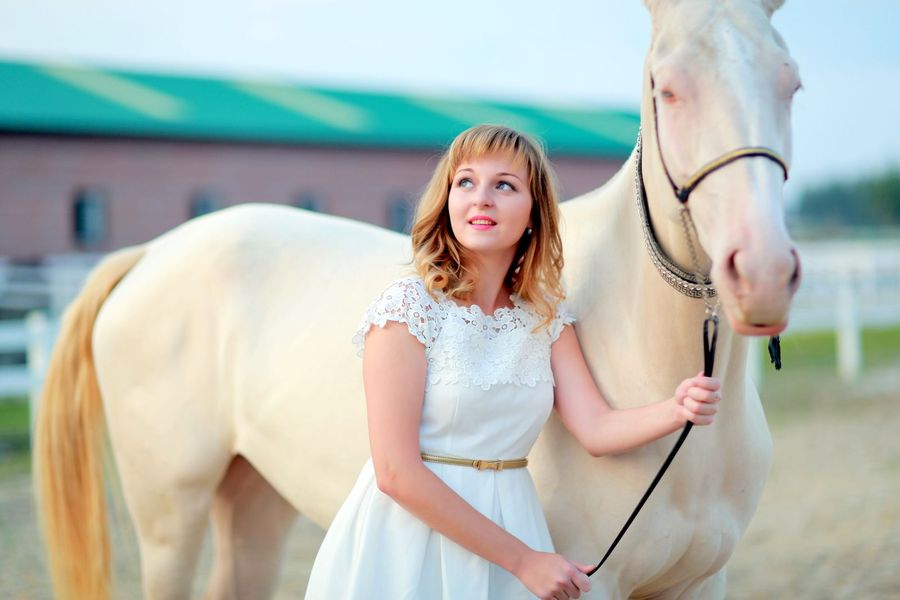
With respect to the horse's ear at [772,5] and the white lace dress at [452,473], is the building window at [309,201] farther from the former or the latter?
the horse's ear at [772,5]

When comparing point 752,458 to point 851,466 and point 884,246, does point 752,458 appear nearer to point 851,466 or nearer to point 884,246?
point 851,466

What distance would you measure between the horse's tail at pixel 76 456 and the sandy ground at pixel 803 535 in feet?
0.54

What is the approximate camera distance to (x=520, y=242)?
214cm

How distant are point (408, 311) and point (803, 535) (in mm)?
4405

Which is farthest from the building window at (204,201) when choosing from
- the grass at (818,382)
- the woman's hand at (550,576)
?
the woman's hand at (550,576)

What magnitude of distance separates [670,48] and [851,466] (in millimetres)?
6269

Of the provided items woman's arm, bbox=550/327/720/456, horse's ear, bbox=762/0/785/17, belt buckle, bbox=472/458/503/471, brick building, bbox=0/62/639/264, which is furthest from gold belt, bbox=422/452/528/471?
brick building, bbox=0/62/639/264

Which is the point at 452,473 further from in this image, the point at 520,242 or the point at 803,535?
the point at 803,535

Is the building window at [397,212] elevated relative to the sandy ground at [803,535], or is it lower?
lower

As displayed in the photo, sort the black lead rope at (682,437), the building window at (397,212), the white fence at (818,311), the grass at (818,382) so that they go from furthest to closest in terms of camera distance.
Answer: the building window at (397,212) < the grass at (818,382) < the white fence at (818,311) < the black lead rope at (682,437)

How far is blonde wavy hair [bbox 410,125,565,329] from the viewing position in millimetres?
2018

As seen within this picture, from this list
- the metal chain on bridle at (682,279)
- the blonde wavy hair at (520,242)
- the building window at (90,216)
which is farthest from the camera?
the building window at (90,216)

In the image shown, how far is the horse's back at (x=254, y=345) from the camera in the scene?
2.79m

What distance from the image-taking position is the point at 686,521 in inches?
82.3
